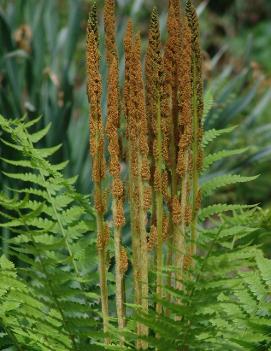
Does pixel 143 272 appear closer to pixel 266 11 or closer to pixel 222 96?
pixel 222 96

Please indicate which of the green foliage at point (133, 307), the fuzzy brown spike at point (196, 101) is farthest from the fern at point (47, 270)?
the fuzzy brown spike at point (196, 101)

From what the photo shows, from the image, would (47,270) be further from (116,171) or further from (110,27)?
(110,27)

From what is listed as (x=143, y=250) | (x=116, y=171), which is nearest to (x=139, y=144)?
(x=116, y=171)

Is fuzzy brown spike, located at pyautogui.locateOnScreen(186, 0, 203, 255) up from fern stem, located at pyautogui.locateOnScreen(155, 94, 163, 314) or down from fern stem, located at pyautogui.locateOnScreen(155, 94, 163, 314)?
up

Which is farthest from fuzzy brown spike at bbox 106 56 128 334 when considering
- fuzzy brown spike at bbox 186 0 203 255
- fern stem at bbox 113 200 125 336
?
fuzzy brown spike at bbox 186 0 203 255

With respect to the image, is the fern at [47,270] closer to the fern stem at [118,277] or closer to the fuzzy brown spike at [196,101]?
the fern stem at [118,277]

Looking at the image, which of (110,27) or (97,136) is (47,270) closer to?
(97,136)

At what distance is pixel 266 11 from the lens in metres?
7.94

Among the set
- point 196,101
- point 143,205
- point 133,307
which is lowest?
point 133,307

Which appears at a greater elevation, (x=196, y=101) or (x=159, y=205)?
(x=196, y=101)

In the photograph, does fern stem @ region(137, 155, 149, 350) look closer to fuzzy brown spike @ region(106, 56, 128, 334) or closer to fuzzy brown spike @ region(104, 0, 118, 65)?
fuzzy brown spike @ region(106, 56, 128, 334)

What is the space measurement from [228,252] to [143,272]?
17 centimetres

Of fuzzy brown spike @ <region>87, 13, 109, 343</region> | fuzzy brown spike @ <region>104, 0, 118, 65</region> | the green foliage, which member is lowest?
the green foliage

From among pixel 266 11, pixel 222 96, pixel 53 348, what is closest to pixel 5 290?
pixel 53 348
